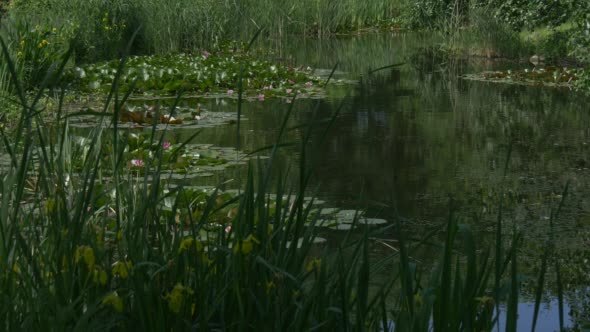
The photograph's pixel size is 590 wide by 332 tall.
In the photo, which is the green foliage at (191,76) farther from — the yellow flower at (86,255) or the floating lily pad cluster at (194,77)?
the yellow flower at (86,255)

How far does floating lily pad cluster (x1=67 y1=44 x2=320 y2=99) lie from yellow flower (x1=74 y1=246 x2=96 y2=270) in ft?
29.1

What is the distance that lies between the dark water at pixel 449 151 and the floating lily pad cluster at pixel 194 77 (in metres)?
0.62

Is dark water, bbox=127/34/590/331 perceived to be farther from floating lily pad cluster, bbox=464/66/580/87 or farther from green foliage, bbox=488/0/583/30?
green foliage, bbox=488/0/583/30

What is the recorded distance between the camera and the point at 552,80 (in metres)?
13.0

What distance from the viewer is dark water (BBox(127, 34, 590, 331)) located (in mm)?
5574

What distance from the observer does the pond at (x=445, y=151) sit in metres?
5.48

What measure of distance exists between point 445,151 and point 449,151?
33mm

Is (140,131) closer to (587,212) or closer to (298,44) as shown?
(587,212)

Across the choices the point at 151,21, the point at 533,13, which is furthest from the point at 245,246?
the point at 151,21

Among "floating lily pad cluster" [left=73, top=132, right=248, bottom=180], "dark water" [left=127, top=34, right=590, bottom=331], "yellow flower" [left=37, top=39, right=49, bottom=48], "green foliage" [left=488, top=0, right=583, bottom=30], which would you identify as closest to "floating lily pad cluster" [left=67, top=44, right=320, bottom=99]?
"yellow flower" [left=37, top=39, right=49, bottom=48]

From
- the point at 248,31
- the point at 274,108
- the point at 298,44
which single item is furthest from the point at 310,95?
the point at 298,44

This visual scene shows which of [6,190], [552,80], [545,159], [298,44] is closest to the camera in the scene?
[6,190]

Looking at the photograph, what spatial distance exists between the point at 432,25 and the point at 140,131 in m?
12.9

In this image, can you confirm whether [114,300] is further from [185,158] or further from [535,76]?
[535,76]
